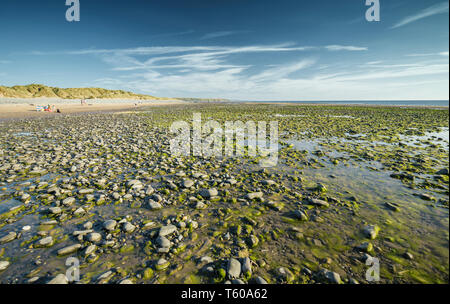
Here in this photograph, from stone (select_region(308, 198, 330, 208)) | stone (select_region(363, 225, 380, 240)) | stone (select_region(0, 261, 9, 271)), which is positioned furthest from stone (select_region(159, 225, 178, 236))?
stone (select_region(363, 225, 380, 240))

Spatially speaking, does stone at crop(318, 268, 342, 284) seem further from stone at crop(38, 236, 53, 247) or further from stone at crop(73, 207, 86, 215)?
stone at crop(73, 207, 86, 215)

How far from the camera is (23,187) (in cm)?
568

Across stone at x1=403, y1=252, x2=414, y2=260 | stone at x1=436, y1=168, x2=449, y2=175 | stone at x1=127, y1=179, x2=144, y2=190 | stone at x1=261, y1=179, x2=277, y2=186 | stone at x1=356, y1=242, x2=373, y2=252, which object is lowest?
stone at x1=403, y1=252, x2=414, y2=260

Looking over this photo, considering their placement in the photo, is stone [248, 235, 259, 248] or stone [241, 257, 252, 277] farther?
stone [248, 235, 259, 248]

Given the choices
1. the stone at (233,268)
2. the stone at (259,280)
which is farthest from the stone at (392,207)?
the stone at (233,268)

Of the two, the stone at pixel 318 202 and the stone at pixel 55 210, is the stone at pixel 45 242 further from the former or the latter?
the stone at pixel 318 202

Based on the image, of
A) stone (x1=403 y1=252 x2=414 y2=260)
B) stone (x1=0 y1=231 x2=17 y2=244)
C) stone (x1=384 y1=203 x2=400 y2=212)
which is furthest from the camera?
stone (x1=384 y1=203 x2=400 y2=212)

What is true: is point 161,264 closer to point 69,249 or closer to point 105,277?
point 105,277

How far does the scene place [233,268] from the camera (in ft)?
9.64

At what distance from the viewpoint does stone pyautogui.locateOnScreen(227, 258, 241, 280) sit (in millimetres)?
2863

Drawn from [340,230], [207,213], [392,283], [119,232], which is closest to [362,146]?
[340,230]

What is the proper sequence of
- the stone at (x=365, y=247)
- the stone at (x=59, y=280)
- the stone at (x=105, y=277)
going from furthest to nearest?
the stone at (x=365, y=247) → the stone at (x=105, y=277) → the stone at (x=59, y=280)

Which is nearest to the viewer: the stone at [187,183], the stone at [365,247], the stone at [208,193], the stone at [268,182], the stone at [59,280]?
the stone at [59,280]

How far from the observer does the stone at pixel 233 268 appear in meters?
2.86
